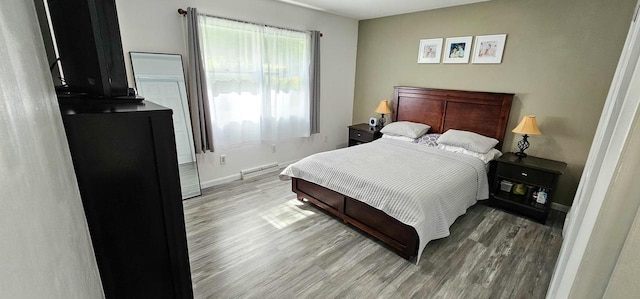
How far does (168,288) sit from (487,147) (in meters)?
3.31

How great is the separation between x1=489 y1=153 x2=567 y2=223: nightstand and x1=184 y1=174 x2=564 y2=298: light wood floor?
14cm

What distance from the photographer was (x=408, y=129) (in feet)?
12.3

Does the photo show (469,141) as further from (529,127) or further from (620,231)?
(620,231)

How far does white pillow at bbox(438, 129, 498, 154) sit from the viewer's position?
3041 millimetres

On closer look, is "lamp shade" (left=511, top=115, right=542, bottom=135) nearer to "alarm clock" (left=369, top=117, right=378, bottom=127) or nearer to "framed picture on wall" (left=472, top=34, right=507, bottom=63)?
"framed picture on wall" (left=472, top=34, right=507, bottom=63)

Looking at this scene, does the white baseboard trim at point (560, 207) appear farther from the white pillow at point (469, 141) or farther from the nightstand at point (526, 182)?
the white pillow at point (469, 141)

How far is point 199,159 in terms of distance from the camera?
10.5 feet

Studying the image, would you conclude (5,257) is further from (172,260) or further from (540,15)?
(540,15)

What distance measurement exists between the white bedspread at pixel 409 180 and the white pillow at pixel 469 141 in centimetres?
16

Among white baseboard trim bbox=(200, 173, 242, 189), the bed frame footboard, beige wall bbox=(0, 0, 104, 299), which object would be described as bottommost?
white baseboard trim bbox=(200, 173, 242, 189)

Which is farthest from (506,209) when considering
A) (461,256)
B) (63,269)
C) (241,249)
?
(63,269)

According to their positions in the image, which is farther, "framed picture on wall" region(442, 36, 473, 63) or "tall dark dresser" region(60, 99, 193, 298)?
"framed picture on wall" region(442, 36, 473, 63)

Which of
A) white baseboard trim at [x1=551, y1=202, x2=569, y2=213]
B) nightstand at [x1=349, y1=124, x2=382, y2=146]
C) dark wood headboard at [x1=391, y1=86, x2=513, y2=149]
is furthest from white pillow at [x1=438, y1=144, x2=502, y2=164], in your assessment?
nightstand at [x1=349, y1=124, x2=382, y2=146]

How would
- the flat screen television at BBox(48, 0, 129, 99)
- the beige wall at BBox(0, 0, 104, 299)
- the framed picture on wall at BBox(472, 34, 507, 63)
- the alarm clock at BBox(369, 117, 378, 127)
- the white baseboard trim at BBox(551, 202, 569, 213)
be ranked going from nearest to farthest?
the beige wall at BBox(0, 0, 104, 299) → the flat screen television at BBox(48, 0, 129, 99) → the white baseboard trim at BBox(551, 202, 569, 213) → the framed picture on wall at BBox(472, 34, 507, 63) → the alarm clock at BBox(369, 117, 378, 127)
